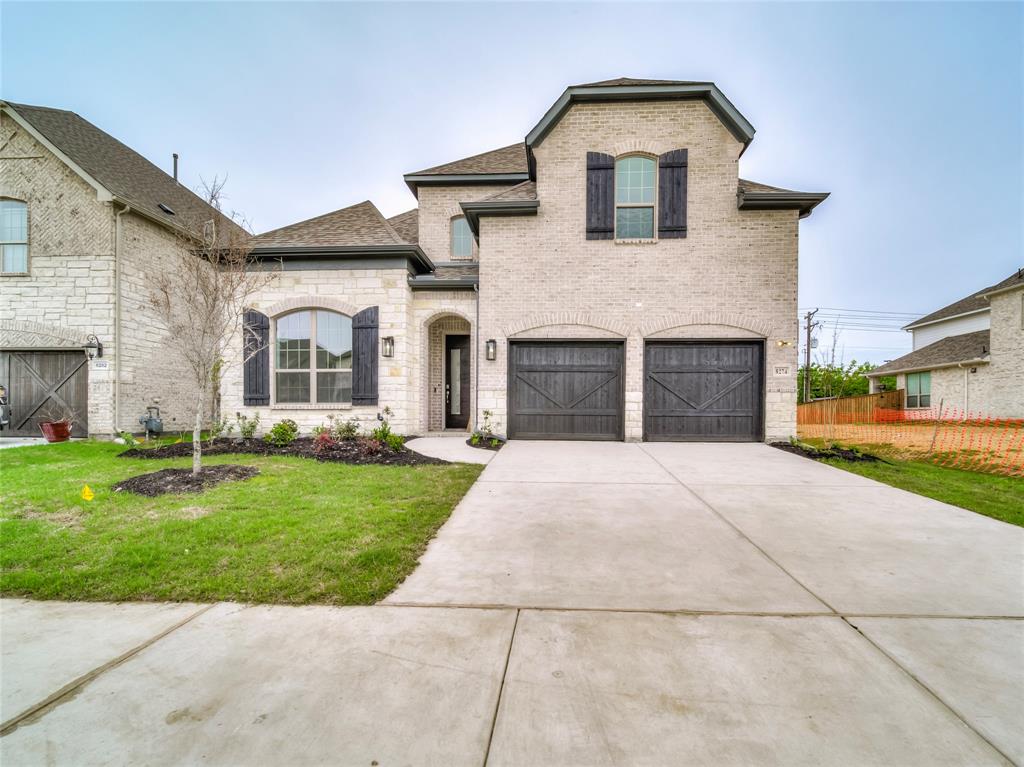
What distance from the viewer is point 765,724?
1.66 metres

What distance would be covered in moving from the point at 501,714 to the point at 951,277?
59.3 meters

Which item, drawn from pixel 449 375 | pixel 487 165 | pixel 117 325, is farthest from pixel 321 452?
pixel 487 165

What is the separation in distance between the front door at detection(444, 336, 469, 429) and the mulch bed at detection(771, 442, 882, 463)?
7.64 metres

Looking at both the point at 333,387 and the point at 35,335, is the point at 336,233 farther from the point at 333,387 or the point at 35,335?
the point at 35,335

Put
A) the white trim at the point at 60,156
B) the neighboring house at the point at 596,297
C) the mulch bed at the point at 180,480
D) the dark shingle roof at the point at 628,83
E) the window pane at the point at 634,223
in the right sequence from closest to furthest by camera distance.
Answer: the mulch bed at the point at 180,480 → the dark shingle roof at the point at 628,83 → the neighboring house at the point at 596,297 → the window pane at the point at 634,223 → the white trim at the point at 60,156

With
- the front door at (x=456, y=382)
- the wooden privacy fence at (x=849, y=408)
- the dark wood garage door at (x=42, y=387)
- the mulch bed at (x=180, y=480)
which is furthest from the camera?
the wooden privacy fence at (x=849, y=408)

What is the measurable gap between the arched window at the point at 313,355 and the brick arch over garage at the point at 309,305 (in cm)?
17

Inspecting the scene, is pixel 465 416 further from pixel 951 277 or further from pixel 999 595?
pixel 951 277

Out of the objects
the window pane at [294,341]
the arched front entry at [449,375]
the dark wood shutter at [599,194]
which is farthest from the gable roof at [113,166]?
the dark wood shutter at [599,194]

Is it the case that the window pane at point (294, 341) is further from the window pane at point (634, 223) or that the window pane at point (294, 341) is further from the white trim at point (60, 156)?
the window pane at point (634, 223)

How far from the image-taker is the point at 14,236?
9.99 metres

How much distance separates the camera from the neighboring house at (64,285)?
9.75 meters

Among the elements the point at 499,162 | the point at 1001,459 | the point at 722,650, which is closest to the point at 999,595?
the point at 722,650

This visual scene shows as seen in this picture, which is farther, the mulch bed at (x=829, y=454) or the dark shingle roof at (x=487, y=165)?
the dark shingle roof at (x=487, y=165)
